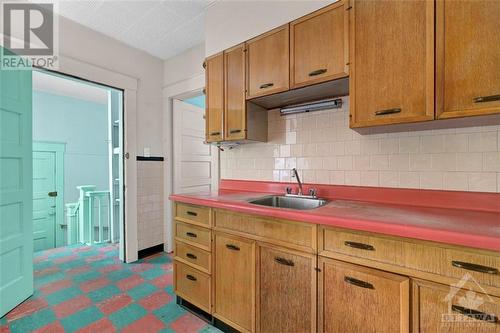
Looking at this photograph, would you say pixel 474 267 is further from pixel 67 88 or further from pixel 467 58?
pixel 67 88

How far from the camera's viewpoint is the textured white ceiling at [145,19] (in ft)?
7.22

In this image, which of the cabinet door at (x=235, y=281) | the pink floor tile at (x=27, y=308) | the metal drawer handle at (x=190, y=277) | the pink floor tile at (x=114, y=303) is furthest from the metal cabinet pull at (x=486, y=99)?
the pink floor tile at (x=27, y=308)

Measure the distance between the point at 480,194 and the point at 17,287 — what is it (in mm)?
3472

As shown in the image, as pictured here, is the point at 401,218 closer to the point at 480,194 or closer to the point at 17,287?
the point at 480,194

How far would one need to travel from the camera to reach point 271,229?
1391 mm

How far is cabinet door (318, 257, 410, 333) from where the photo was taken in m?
0.99

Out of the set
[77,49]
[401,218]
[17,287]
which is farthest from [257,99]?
[17,287]

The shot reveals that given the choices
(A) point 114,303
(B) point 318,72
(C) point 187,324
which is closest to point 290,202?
(B) point 318,72

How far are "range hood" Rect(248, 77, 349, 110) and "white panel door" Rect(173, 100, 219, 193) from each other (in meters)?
1.35

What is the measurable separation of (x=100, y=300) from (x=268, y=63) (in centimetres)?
252

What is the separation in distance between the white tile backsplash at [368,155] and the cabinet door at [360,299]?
73cm

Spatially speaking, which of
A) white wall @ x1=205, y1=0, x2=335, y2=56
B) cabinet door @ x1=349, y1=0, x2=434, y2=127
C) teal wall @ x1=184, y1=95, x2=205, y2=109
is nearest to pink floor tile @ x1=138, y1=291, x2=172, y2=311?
cabinet door @ x1=349, y1=0, x2=434, y2=127

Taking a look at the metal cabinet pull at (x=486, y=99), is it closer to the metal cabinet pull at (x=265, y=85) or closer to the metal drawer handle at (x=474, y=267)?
the metal drawer handle at (x=474, y=267)

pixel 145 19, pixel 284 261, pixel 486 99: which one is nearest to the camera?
pixel 486 99
